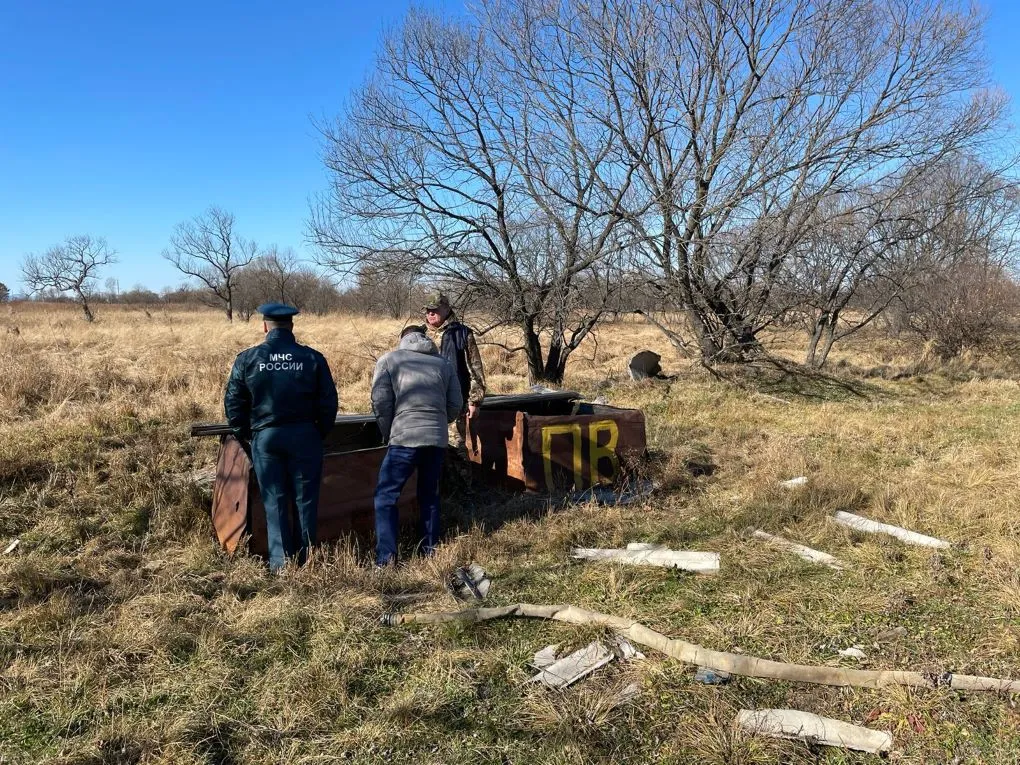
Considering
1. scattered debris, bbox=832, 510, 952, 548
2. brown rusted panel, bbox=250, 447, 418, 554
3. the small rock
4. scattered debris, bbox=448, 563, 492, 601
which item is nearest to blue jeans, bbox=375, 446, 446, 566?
brown rusted panel, bbox=250, 447, 418, 554

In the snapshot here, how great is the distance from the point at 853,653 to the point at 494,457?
135 inches

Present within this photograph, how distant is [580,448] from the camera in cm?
584

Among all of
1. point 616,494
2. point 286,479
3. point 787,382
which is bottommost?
point 616,494

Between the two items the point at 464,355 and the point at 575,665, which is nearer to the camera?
the point at 575,665

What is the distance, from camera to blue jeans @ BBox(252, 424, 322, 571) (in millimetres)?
4059

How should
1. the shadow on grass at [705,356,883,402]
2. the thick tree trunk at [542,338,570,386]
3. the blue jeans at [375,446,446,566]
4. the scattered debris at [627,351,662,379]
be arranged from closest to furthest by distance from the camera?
the blue jeans at [375,446,446,566]
the shadow on grass at [705,356,883,402]
the scattered debris at [627,351,662,379]
the thick tree trunk at [542,338,570,386]

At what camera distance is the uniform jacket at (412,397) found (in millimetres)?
4344

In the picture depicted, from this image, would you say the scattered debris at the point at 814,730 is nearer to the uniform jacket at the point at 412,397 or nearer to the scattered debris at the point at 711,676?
the scattered debris at the point at 711,676

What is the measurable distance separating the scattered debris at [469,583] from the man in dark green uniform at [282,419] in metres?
0.96

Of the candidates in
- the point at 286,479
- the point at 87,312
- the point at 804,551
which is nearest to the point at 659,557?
the point at 804,551

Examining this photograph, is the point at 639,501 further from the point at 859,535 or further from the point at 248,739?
the point at 248,739

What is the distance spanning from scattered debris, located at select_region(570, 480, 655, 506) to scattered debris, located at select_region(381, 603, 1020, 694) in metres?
1.98

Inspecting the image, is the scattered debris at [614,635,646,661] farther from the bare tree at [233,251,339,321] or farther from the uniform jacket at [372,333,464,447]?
the bare tree at [233,251,339,321]

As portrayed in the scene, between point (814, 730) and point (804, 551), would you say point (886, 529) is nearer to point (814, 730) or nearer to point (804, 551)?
point (804, 551)
